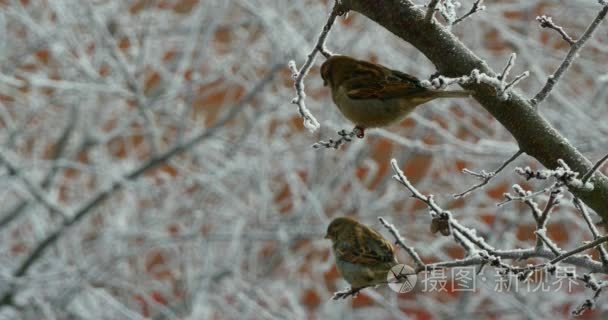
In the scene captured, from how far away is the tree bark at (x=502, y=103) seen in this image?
7.17 ft

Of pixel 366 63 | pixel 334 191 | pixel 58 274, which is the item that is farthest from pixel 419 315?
pixel 366 63

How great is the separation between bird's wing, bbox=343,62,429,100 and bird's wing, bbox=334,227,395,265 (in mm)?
556

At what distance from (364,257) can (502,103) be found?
2.91 ft

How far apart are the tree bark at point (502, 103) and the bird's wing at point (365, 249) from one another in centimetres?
77

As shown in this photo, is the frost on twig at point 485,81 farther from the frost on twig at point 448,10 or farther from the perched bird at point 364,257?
the perched bird at point 364,257

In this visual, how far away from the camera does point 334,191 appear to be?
6.73 m

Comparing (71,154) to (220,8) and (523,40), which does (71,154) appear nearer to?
(220,8)

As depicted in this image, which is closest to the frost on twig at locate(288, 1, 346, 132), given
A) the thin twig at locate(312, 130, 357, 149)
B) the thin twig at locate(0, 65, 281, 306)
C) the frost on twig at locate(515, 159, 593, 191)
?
the thin twig at locate(312, 130, 357, 149)

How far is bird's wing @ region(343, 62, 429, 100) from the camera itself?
244 centimetres

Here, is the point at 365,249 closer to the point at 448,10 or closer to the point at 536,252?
the point at 536,252

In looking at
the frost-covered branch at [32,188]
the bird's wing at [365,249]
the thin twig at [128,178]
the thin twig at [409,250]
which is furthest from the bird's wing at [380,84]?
the frost-covered branch at [32,188]

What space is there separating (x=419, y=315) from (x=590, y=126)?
13.9ft

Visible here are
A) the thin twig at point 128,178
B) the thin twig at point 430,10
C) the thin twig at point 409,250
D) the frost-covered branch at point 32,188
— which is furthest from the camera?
the thin twig at point 128,178

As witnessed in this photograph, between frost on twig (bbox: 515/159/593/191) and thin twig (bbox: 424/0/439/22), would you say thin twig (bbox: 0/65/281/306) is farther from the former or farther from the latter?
frost on twig (bbox: 515/159/593/191)
